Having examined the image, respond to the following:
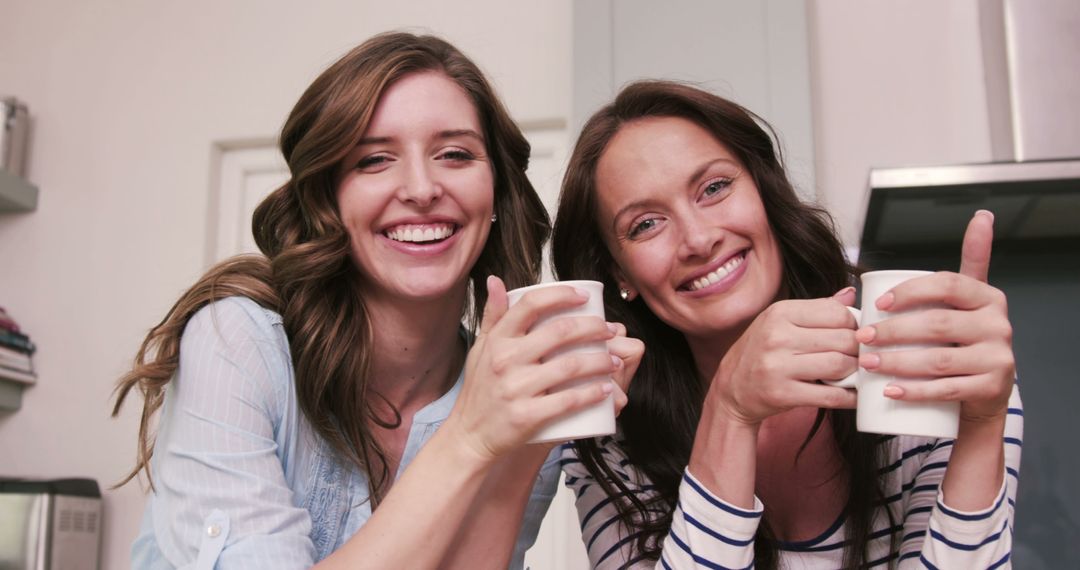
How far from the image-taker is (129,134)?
244 centimetres

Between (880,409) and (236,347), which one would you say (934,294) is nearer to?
(880,409)

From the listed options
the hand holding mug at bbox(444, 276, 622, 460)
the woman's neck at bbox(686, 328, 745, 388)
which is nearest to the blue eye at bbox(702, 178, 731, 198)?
the woman's neck at bbox(686, 328, 745, 388)

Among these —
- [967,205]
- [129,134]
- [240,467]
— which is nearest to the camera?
[240,467]

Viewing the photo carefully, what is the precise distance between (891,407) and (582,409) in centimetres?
22

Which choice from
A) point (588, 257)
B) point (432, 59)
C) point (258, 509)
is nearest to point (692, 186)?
point (588, 257)

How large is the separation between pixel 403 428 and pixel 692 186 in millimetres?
449

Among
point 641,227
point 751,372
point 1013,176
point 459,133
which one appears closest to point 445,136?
point 459,133

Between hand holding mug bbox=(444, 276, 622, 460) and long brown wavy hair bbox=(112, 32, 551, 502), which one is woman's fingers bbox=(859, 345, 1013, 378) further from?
long brown wavy hair bbox=(112, 32, 551, 502)

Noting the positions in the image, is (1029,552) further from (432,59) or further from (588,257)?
(432,59)

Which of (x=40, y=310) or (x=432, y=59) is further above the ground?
(x=432, y=59)

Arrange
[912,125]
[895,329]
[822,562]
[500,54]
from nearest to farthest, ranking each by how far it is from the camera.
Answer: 1. [895,329]
2. [822,562]
3. [912,125]
4. [500,54]

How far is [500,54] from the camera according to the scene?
2.27 m

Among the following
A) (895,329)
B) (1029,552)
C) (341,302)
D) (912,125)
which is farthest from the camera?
(912,125)

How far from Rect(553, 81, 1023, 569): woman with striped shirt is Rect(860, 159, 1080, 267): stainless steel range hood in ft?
1.16
